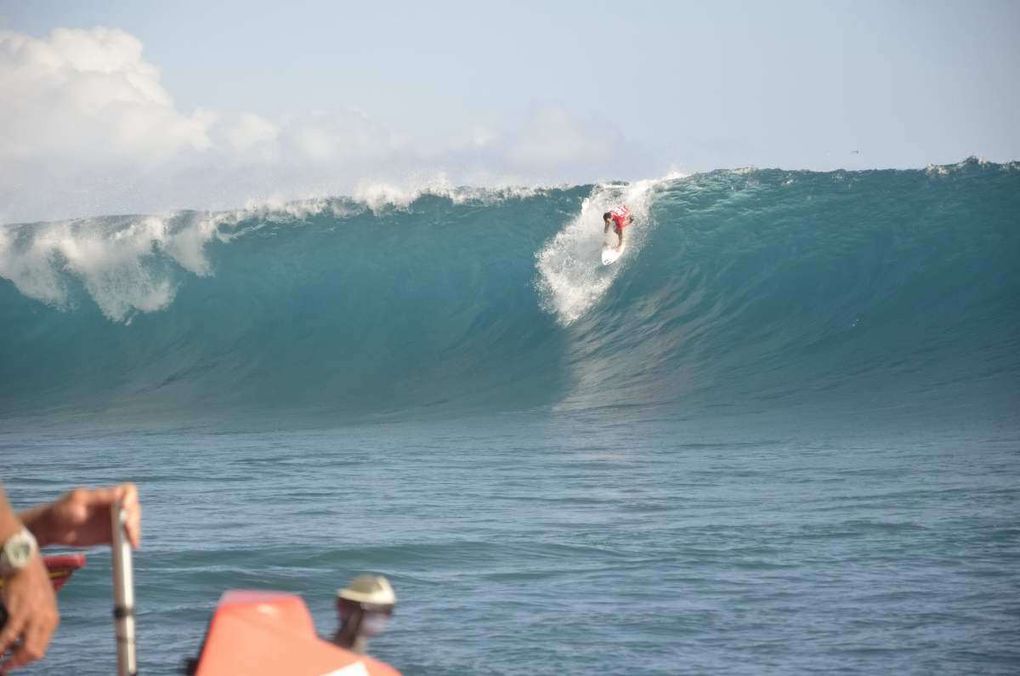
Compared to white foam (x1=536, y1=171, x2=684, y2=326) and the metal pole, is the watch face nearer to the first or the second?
the metal pole

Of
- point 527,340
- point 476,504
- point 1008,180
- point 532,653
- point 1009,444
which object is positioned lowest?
point 532,653

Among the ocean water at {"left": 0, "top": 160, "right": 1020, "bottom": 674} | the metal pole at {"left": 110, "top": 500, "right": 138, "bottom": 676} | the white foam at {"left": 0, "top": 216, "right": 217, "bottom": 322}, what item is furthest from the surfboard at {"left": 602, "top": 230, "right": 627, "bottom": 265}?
the metal pole at {"left": 110, "top": 500, "right": 138, "bottom": 676}

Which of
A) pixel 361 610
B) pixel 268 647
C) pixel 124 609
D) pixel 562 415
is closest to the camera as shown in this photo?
pixel 124 609

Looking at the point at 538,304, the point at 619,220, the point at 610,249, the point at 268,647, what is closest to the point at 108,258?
the point at 538,304

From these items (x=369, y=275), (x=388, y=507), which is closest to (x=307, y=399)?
(x=369, y=275)

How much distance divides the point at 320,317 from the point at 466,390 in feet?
22.1

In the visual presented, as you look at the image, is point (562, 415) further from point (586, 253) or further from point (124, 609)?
point (124, 609)

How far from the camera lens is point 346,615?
3.67 meters

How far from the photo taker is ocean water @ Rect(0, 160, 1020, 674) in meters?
6.82

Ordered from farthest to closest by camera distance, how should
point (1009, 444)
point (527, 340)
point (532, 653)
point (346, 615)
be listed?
point (527, 340) → point (1009, 444) → point (532, 653) → point (346, 615)

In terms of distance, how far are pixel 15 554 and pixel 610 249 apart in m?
24.3

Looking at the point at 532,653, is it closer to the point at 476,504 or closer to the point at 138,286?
the point at 476,504

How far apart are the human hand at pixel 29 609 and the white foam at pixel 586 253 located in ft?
71.9

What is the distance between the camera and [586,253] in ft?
87.9
